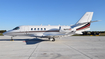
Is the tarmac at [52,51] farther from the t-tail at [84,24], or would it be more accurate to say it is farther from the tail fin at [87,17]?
the tail fin at [87,17]

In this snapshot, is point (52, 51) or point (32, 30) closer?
point (52, 51)

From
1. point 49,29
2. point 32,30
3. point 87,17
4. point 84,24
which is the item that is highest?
point 87,17

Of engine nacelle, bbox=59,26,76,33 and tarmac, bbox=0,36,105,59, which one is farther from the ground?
engine nacelle, bbox=59,26,76,33

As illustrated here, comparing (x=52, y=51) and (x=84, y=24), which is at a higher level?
(x=84, y=24)

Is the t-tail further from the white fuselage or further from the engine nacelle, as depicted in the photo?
the white fuselage

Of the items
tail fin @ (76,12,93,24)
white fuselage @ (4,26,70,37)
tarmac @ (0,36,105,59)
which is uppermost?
tail fin @ (76,12,93,24)

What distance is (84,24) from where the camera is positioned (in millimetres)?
18734

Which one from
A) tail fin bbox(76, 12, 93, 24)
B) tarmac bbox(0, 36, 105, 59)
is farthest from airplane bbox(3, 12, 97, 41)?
tarmac bbox(0, 36, 105, 59)

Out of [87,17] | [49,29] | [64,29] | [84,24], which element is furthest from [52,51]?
[87,17]

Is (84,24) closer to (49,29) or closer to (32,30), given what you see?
(49,29)

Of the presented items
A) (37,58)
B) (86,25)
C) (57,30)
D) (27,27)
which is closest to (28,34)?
(27,27)

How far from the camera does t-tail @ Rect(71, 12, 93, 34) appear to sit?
Result: 18.7m

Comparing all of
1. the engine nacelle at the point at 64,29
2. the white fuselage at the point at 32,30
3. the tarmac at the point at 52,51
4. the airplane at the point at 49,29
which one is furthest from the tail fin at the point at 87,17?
the tarmac at the point at 52,51

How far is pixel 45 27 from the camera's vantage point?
19.2 metres
